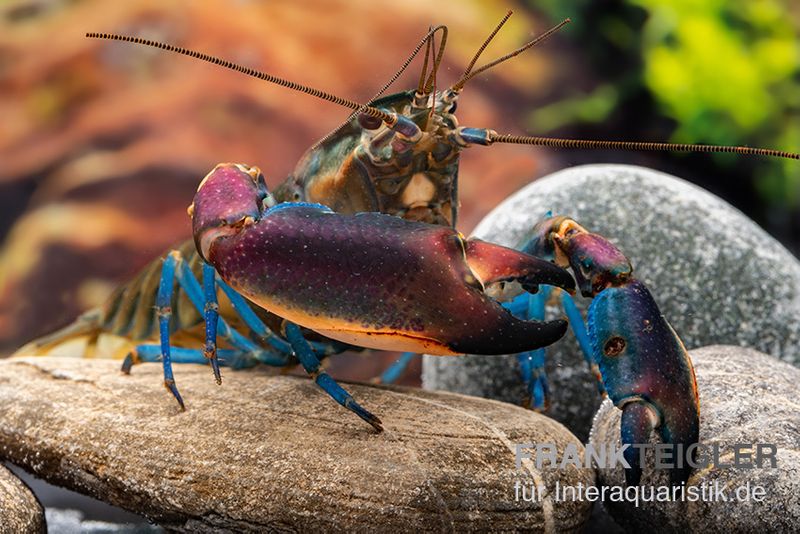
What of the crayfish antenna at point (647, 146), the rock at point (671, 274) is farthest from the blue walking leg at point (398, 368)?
the crayfish antenna at point (647, 146)

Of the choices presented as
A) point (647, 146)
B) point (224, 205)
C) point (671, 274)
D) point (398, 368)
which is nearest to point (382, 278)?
point (224, 205)

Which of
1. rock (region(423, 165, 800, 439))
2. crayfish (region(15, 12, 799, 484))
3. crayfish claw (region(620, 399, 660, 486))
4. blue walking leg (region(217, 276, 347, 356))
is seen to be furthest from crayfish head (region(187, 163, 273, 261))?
rock (region(423, 165, 800, 439))

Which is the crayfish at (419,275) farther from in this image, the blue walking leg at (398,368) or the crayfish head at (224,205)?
the blue walking leg at (398,368)

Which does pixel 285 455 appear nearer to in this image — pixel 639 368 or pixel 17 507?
pixel 17 507

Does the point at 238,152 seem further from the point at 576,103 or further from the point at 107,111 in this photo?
the point at 576,103

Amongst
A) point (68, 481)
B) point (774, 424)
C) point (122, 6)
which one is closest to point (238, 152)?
point (122, 6)
